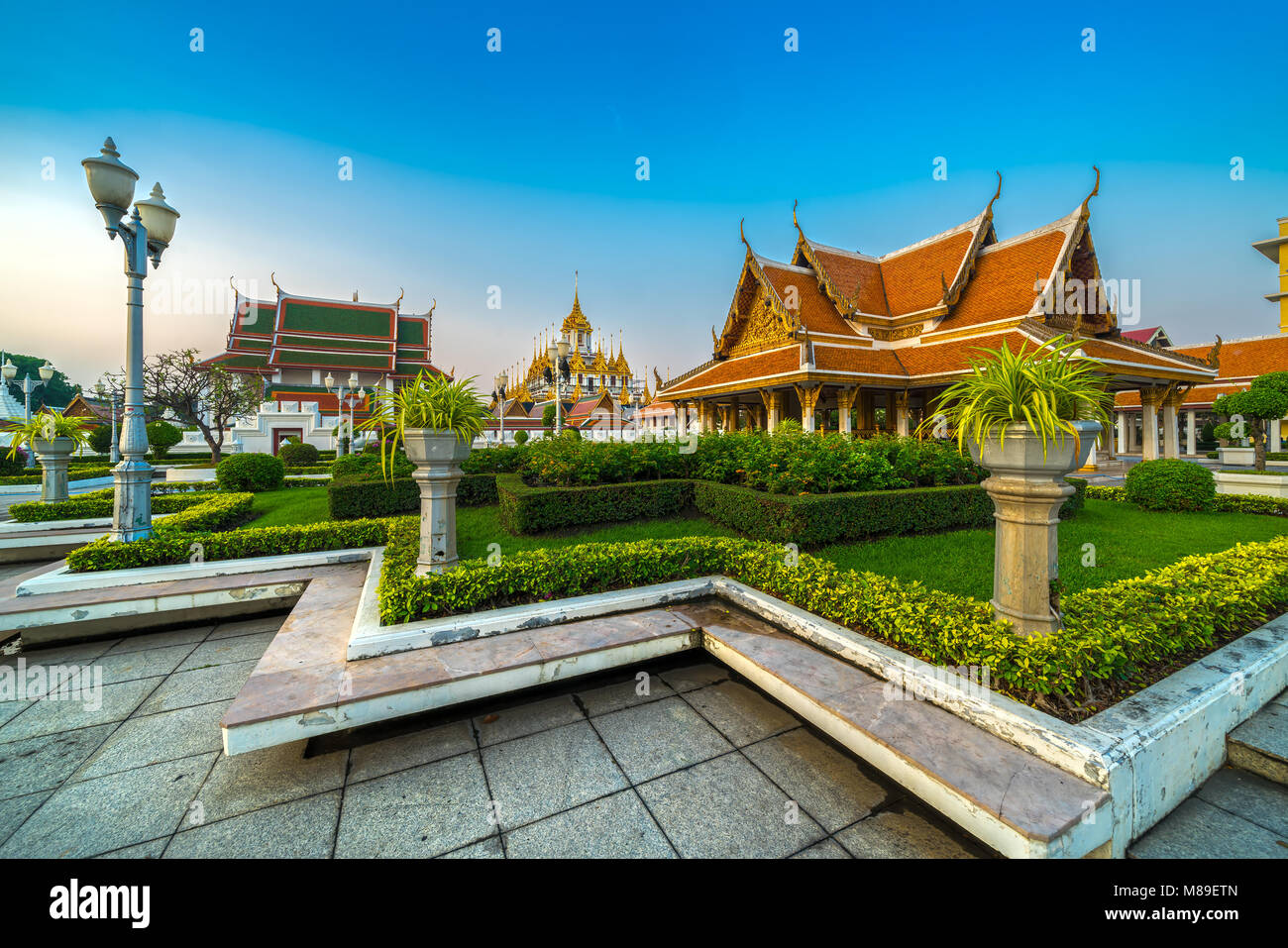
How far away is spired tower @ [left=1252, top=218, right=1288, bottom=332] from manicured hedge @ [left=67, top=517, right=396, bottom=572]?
42.9 metres

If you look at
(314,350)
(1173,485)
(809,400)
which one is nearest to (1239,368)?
(809,400)

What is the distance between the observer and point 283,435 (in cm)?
2761

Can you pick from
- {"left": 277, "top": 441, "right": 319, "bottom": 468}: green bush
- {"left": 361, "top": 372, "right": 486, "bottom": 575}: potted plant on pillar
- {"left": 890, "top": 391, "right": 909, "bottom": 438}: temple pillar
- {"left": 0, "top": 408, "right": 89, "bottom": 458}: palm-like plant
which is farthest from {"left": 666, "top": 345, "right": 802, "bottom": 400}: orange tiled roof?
{"left": 0, "top": 408, "right": 89, "bottom": 458}: palm-like plant

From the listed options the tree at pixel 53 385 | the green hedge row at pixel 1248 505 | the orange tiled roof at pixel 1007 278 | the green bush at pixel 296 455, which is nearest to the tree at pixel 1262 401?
the orange tiled roof at pixel 1007 278

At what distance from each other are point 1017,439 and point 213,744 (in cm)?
490

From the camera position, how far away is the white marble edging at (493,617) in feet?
11.6

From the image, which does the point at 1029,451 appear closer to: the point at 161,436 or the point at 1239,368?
the point at 161,436

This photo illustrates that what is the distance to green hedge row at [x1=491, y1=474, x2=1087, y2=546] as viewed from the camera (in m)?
6.16

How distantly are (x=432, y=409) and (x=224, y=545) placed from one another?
361 cm

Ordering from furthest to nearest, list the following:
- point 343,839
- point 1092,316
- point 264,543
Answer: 1. point 1092,316
2. point 264,543
3. point 343,839

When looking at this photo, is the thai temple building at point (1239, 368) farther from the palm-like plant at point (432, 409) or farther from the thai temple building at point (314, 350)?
the thai temple building at point (314, 350)
